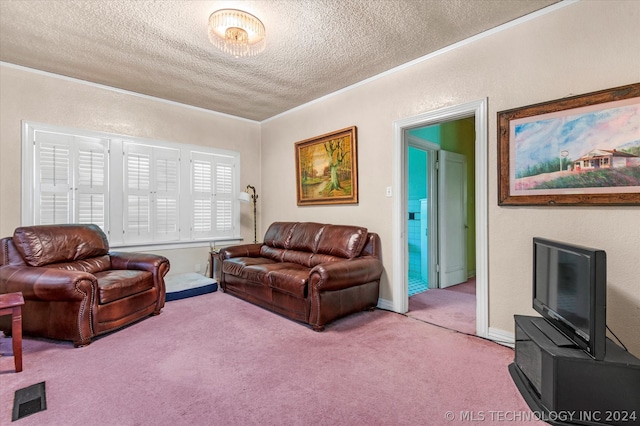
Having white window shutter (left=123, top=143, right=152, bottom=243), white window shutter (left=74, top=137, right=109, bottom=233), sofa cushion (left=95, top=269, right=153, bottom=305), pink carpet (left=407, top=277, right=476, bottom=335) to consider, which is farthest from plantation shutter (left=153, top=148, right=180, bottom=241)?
pink carpet (left=407, top=277, right=476, bottom=335)

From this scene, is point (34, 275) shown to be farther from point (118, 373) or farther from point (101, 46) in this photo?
point (101, 46)

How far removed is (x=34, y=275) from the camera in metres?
2.56

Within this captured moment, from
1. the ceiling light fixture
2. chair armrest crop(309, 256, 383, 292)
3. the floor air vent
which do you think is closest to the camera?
the floor air vent

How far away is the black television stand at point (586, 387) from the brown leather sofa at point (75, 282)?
329 cm

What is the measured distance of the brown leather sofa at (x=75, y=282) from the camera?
98.7 inches

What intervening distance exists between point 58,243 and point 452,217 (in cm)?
503

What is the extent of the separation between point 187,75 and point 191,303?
8.95 ft

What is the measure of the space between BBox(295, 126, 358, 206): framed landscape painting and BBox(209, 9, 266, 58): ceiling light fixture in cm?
162

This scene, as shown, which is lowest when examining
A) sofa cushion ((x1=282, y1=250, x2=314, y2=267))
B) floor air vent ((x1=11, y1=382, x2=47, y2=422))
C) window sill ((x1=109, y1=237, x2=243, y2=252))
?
floor air vent ((x1=11, y1=382, x2=47, y2=422))

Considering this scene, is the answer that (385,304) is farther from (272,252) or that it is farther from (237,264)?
(237,264)

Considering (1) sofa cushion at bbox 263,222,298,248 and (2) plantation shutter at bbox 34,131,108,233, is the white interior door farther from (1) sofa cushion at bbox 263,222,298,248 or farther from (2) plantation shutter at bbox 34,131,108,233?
(2) plantation shutter at bbox 34,131,108,233

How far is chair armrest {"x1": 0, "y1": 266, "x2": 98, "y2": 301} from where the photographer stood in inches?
97.3

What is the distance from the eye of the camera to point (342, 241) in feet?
11.7

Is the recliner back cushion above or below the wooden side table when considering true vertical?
above
